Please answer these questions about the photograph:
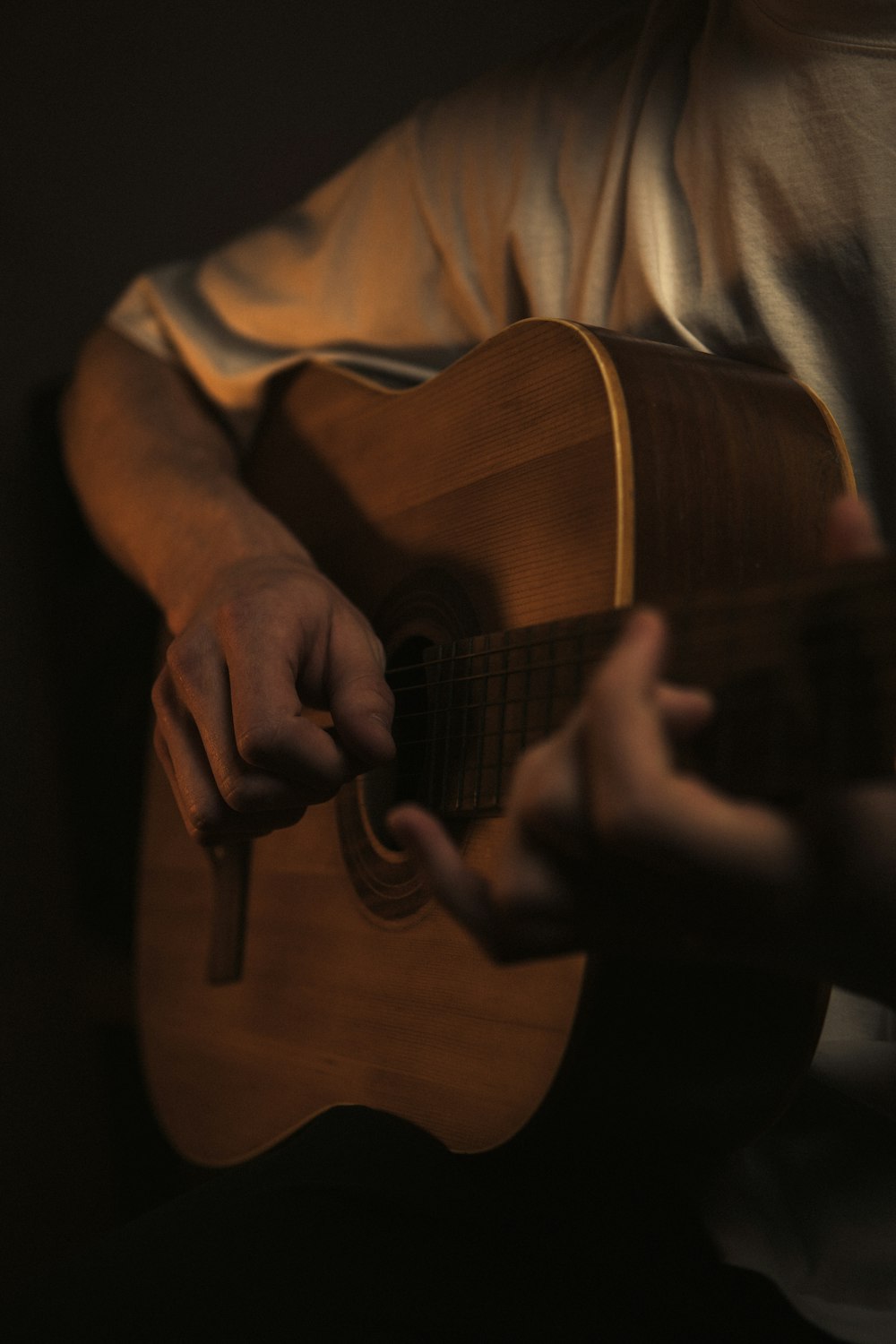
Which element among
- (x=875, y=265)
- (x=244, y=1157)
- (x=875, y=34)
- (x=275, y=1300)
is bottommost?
(x=244, y=1157)

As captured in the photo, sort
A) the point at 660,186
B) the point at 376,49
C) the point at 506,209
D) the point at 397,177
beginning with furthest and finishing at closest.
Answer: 1. the point at 376,49
2. the point at 397,177
3. the point at 506,209
4. the point at 660,186

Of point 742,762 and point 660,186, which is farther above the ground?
point 660,186

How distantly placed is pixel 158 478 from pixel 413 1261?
0.72 metres

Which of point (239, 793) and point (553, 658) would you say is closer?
point (553, 658)

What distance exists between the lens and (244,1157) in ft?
2.78

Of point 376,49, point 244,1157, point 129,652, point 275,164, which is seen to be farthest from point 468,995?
point 376,49

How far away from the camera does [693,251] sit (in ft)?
2.48

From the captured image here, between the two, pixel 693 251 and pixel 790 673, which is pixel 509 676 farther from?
pixel 693 251

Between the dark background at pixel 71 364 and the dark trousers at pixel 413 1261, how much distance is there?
65 cm

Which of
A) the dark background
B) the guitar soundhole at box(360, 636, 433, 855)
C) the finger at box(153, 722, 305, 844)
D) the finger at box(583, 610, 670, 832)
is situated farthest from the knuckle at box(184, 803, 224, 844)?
the dark background

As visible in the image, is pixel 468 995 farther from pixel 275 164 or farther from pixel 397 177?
pixel 275 164

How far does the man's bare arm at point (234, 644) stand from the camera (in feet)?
2.08

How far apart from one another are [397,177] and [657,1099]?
86 cm

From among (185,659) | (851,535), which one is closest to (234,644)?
(185,659)
